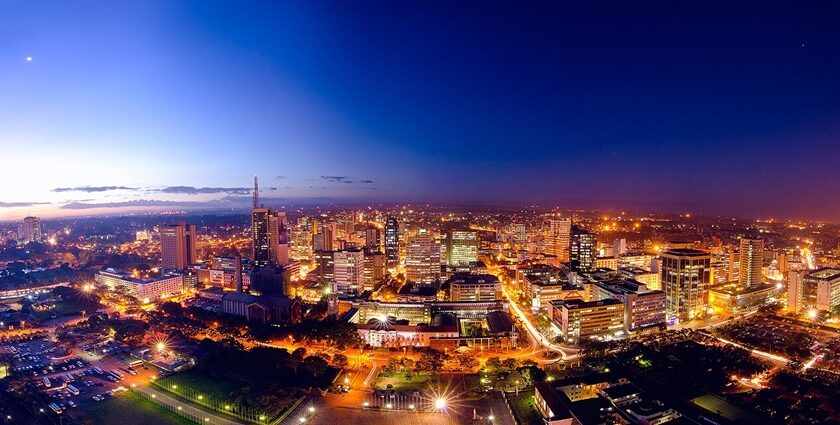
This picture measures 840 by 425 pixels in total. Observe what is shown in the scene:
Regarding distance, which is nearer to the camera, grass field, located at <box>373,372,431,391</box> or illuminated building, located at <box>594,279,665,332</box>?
grass field, located at <box>373,372,431,391</box>

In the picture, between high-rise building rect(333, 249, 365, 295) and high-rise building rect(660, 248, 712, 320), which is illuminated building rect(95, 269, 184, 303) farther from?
high-rise building rect(660, 248, 712, 320)

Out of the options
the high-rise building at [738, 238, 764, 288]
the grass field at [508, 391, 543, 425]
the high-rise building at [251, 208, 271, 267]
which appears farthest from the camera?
the high-rise building at [251, 208, 271, 267]

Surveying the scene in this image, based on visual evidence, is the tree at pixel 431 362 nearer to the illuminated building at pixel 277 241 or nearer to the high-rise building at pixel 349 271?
the high-rise building at pixel 349 271

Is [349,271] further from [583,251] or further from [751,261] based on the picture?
[751,261]

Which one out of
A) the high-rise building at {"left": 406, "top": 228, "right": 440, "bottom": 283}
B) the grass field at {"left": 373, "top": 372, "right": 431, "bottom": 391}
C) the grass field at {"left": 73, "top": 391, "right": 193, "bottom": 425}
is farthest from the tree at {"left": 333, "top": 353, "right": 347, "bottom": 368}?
the high-rise building at {"left": 406, "top": 228, "right": 440, "bottom": 283}

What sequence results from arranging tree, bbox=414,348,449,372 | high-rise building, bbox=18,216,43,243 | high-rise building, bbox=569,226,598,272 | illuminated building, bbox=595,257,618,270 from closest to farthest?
tree, bbox=414,348,449,372 < high-rise building, bbox=569,226,598,272 < illuminated building, bbox=595,257,618,270 < high-rise building, bbox=18,216,43,243

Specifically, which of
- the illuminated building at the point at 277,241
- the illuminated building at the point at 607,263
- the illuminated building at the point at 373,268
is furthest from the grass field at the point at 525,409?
the illuminated building at the point at 277,241

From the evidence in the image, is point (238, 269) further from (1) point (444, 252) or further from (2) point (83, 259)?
(2) point (83, 259)
